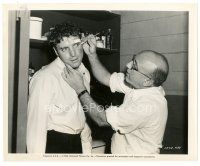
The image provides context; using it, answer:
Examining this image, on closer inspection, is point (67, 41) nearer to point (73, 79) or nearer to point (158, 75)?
point (73, 79)

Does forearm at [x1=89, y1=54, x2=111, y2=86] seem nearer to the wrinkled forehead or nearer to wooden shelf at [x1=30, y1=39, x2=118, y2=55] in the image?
the wrinkled forehead

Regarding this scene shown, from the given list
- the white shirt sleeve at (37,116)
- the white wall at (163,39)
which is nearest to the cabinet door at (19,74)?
Answer: the white shirt sleeve at (37,116)

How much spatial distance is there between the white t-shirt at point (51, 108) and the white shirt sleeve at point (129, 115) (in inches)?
11.3

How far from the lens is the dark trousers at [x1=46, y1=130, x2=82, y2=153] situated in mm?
1757

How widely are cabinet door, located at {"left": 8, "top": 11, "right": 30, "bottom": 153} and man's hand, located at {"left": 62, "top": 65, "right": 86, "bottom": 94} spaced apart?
1.52 feet

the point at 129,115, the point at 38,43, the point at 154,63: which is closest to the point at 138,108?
the point at 129,115

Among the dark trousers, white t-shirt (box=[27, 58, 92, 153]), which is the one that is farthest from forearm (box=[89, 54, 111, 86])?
the dark trousers

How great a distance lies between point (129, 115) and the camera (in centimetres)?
162

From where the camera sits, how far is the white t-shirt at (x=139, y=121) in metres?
1.63

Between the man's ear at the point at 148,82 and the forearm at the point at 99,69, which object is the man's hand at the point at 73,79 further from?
the man's ear at the point at 148,82

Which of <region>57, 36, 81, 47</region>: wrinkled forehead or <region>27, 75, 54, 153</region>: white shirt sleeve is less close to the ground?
<region>57, 36, 81, 47</region>: wrinkled forehead

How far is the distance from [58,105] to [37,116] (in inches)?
6.5
